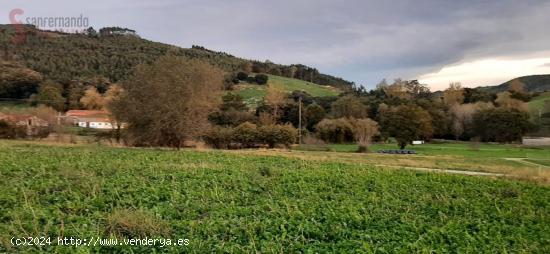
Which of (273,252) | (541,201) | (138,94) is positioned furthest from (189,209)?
(138,94)

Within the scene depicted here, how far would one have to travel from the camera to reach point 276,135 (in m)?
71.4

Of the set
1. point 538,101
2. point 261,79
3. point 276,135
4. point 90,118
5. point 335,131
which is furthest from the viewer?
point 261,79

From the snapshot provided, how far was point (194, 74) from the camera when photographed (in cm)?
4803

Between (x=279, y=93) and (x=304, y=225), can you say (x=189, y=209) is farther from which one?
(x=279, y=93)

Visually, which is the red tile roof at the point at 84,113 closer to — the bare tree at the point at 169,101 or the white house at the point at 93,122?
the white house at the point at 93,122

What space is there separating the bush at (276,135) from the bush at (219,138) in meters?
4.98

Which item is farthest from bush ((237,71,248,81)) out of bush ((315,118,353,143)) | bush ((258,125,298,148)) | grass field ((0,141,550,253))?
grass field ((0,141,550,253))

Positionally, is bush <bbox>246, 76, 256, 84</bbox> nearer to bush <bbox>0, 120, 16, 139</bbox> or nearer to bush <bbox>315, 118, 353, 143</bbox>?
bush <bbox>315, 118, 353, 143</bbox>

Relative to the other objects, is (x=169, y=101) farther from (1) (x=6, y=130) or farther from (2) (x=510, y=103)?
(2) (x=510, y=103)

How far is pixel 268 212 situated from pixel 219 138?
58.6 m

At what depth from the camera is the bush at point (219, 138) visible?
69.0 metres

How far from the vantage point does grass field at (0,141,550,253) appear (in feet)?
30.5

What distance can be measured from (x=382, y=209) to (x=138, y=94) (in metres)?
39.8

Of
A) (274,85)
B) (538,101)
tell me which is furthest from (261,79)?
(538,101)
